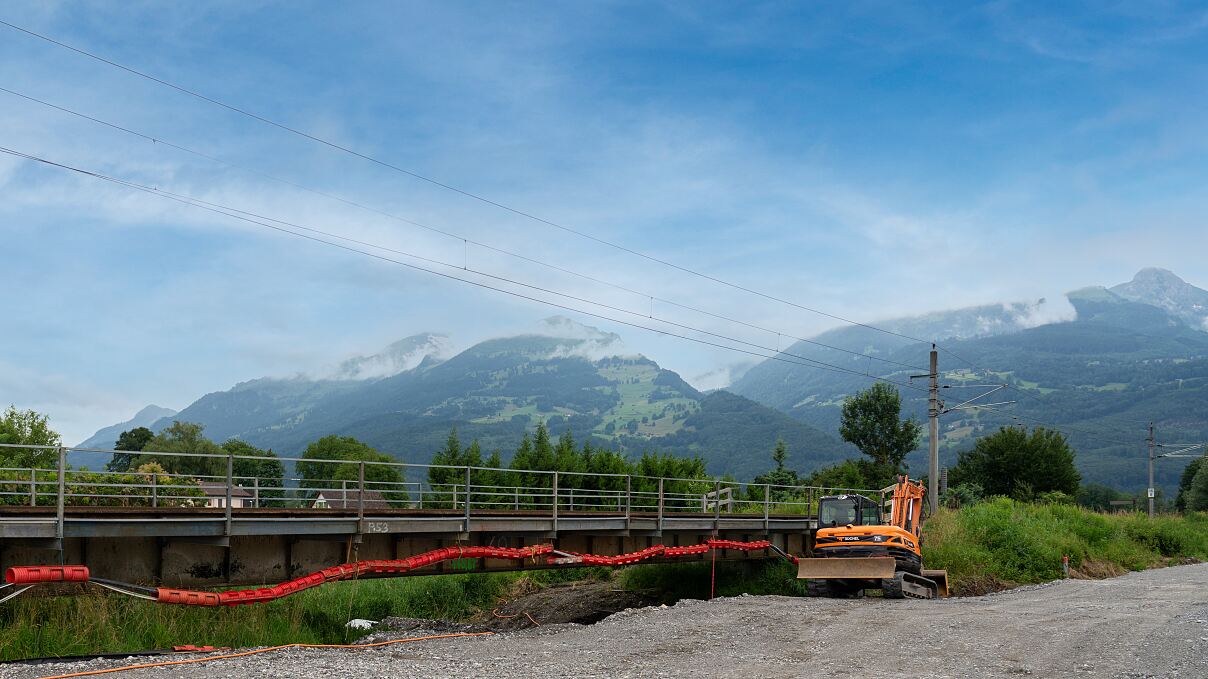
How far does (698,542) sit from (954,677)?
625 inches

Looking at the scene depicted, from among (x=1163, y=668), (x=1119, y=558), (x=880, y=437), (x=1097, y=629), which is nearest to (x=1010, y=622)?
(x=1097, y=629)

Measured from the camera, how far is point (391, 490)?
75.0 feet

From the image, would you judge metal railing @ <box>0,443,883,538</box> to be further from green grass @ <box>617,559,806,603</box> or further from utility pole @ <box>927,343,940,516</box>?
utility pole @ <box>927,343,940,516</box>

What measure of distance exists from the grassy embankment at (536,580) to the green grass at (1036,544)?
0.06 metres

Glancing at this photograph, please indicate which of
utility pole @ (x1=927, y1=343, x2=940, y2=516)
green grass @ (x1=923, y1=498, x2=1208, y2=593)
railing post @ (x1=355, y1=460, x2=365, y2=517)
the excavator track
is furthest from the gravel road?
utility pole @ (x1=927, y1=343, x2=940, y2=516)

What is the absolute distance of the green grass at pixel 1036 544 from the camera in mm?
36531

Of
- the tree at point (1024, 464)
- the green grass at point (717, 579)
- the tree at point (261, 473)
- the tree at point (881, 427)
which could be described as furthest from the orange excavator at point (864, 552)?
the tree at point (881, 427)

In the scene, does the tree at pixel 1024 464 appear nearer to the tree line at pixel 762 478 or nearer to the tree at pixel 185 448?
the tree line at pixel 762 478

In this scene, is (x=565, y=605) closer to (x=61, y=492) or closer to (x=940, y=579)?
(x=940, y=579)

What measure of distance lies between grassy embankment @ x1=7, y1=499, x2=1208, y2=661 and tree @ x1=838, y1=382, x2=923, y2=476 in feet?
154

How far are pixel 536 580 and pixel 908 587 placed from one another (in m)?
18.5

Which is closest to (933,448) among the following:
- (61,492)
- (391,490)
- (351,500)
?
(391,490)

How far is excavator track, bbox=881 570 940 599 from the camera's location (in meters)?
29.0

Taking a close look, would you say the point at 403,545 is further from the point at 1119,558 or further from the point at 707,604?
the point at 1119,558
